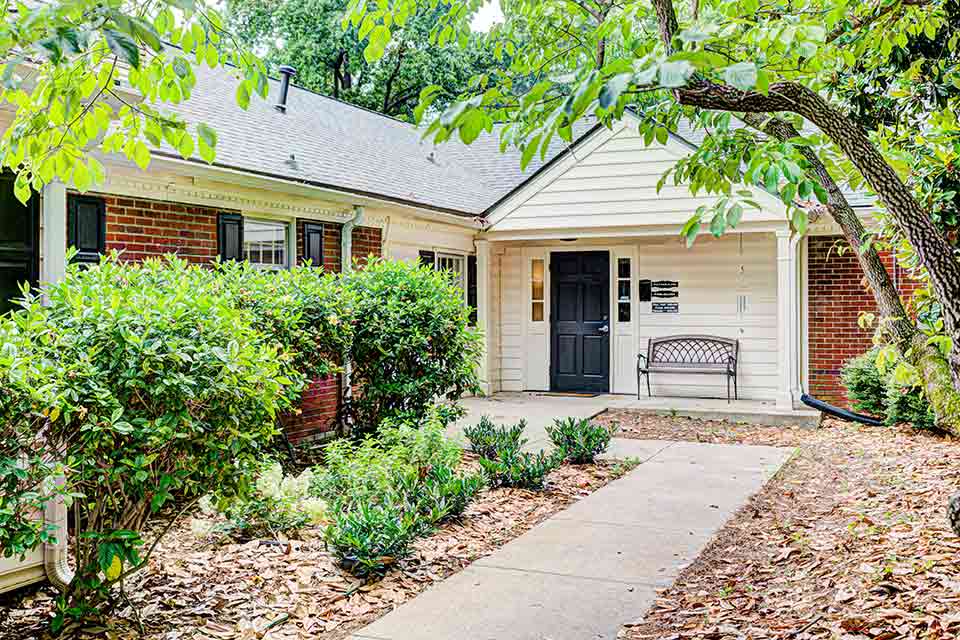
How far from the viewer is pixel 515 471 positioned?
6797 millimetres

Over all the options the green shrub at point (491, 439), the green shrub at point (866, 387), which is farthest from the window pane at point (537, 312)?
the green shrub at point (491, 439)

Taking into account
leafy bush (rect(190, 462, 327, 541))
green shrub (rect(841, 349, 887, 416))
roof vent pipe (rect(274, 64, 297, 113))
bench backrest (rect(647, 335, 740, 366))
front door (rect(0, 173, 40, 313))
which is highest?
roof vent pipe (rect(274, 64, 297, 113))

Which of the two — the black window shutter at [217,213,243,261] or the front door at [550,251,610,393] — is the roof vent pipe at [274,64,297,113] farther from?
the front door at [550,251,610,393]

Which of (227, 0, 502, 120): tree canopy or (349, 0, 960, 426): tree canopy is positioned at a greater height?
(227, 0, 502, 120): tree canopy

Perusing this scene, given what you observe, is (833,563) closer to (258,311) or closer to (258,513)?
(258,513)

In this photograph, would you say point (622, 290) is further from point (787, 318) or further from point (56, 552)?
point (56, 552)

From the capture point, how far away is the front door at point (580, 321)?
43.5ft

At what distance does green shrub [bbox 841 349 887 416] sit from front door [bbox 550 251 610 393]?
388 cm

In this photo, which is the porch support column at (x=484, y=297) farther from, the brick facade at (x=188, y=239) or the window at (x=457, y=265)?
the brick facade at (x=188, y=239)

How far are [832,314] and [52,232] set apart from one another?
33.6ft

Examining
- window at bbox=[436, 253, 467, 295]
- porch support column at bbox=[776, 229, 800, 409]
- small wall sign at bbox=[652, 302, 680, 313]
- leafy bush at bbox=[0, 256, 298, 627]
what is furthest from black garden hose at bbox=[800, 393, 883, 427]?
leafy bush at bbox=[0, 256, 298, 627]

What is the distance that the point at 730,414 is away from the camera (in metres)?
10.8

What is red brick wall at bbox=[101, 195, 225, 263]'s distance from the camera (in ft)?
23.1

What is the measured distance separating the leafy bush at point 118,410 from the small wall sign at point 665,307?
9.24 metres
